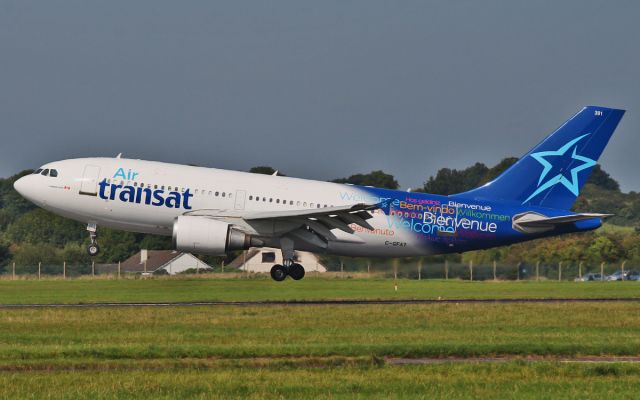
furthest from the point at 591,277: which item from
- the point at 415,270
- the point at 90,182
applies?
the point at 90,182

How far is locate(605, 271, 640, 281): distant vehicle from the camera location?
7406 cm

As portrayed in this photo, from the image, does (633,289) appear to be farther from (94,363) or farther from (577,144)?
(94,363)

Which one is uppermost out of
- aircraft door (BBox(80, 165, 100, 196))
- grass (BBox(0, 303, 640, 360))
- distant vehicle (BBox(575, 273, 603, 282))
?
aircraft door (BBox(80, 165, 100, 196))

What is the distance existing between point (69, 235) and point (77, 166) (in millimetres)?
68298

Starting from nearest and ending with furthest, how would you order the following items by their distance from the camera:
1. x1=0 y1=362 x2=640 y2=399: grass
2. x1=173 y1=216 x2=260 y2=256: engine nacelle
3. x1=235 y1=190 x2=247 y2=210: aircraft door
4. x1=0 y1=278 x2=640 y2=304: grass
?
x1=0 y1=362 x2=640 y2=399: grass, x1=173 y1=216 x2=260 y2=256: engine nacelle, x1=235 y1=190 x2=247 y2=210: aircraft door, x1=0 y1=278 x2=640 y2=304: grass

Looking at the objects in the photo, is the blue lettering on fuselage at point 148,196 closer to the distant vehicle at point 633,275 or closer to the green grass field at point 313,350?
the green grass field at point 313,350

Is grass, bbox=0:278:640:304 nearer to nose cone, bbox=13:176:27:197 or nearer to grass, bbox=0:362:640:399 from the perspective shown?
nose cone, bbox=13:176:27:197

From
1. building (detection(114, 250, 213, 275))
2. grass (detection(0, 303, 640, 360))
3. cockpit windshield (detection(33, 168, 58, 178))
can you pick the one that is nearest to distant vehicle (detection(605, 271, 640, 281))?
grass (detection(0, 303, 640, 360))

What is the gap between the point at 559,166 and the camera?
Answer: 4719 centimetres

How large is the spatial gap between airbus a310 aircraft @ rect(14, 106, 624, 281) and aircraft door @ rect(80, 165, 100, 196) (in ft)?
0.13

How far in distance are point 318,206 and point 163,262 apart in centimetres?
5077

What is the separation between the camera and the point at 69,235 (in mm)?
110125

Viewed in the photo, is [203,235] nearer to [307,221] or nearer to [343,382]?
[307,221]

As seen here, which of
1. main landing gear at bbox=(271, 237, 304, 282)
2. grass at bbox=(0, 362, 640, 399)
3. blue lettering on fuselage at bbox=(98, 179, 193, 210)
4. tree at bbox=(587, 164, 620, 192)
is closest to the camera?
grass at bbox=(0, 362, 640, 399)
